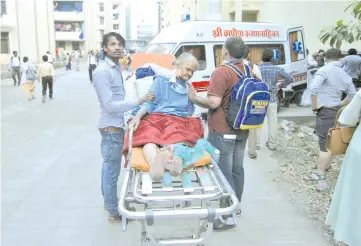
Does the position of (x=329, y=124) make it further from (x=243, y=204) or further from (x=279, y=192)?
(x=243, y=204)

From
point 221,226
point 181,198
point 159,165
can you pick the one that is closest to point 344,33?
point 221,226

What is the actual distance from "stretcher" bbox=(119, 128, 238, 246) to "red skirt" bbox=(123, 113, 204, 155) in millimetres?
167

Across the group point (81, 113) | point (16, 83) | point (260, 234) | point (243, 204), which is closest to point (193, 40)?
point (81, 113)

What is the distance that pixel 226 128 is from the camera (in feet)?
12.1

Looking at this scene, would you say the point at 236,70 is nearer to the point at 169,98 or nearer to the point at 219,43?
the point at 169,98

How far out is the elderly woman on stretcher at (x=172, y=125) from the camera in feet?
10.0

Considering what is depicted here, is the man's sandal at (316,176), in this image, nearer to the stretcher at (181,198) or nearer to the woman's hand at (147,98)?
the stretcher at (181,198)

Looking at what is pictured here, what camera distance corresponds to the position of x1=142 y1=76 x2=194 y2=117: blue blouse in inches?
139

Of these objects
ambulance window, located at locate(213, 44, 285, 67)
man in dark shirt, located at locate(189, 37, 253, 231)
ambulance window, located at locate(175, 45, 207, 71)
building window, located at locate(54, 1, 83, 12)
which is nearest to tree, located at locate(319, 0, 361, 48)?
man in dark shirt, located at locate(189, 37, 253, 231)

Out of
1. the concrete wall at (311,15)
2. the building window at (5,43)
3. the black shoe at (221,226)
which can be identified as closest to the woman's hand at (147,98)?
the black shoe at (221,226)

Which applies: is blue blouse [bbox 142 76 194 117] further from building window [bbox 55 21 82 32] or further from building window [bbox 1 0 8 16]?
building window [bbox 55 21 82 32]

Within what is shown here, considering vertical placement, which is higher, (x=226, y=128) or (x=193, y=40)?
(x=193, y=40)

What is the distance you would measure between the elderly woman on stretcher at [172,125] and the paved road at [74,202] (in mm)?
809

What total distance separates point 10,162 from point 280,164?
14.3ft
